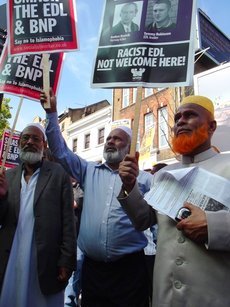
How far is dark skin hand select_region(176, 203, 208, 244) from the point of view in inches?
66.3

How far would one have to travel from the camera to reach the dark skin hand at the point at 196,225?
5.52 ft

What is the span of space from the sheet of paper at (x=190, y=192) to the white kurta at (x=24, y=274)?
129 centimetres

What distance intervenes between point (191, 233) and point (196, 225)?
0.17ft

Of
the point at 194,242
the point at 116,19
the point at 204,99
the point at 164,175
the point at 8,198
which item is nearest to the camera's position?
the point at 194,242

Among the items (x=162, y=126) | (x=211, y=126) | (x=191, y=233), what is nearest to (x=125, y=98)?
(x=162, y=126)

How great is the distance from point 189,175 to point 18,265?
1627 mm

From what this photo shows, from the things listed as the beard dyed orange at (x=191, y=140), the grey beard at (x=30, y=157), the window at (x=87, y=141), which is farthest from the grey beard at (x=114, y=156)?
the window at (x=87, y=141)

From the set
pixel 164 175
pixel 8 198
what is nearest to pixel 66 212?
pixel 8 198

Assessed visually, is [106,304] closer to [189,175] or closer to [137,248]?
[137,248]

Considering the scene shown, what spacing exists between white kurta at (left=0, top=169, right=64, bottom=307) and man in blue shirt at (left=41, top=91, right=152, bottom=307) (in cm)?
37

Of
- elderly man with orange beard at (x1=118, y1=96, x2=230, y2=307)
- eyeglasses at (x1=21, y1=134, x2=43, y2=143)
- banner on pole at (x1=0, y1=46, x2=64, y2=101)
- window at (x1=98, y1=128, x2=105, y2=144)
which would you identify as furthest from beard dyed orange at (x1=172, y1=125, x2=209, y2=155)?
window at (x1=98, y1=128, x2=105, y2=144)

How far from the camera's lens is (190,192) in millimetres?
1826

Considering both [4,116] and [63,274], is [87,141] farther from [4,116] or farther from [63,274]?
[63,274]

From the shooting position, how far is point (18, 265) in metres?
2.72
